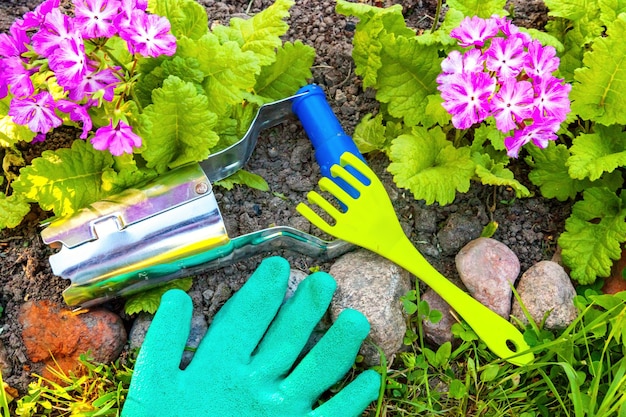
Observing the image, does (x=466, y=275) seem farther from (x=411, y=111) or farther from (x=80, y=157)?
(x=80, y=157)

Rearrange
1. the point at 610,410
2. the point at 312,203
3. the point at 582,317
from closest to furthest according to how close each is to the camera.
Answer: the point at 610,410 < the point at 582,317 < the point at 312,203

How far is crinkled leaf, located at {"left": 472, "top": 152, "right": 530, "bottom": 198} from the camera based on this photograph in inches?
59.0

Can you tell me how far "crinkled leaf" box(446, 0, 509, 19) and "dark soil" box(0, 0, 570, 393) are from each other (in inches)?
8.5

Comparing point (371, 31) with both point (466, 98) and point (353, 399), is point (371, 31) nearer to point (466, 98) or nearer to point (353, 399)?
point (466, 98)

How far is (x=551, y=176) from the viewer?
1633 mm

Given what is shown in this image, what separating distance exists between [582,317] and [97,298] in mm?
1045

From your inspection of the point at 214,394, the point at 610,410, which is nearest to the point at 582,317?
the point at 610,410

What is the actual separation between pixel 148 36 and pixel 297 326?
0.65 meters

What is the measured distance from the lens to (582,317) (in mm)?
1563

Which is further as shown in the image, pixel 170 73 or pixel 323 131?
pixel 323 131

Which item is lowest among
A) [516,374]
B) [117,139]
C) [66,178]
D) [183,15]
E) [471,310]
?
[516,374]

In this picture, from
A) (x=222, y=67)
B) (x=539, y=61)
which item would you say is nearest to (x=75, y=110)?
(x=222, y=67)

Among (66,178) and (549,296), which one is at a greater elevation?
(66,178)

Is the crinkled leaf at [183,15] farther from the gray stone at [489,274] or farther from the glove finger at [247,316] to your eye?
the gray stone at [489,274]
